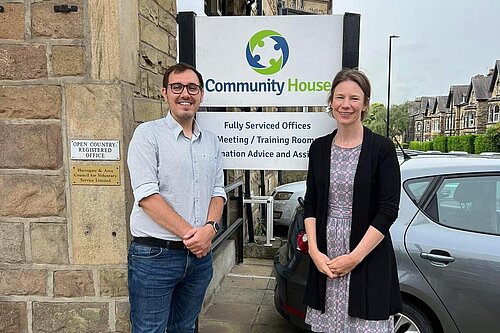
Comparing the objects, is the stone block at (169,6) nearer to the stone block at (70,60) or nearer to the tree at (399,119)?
the stone block at (70,60)

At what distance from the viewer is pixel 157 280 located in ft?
6.93

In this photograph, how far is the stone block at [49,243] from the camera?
104 inches

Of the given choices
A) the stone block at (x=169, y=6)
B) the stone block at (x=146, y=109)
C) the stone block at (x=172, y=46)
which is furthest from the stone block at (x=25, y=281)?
the stone block at (x=169, y=6)

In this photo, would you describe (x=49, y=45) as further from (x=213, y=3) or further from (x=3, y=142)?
(x=213, y=3)

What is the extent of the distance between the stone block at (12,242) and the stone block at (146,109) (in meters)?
0.99

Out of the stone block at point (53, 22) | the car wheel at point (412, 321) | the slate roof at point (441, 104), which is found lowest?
the car wheel at point (412, 321)

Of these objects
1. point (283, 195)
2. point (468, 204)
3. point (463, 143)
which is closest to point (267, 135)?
point (468, 204)

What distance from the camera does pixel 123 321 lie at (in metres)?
2.72

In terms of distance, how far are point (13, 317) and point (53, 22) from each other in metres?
1.84

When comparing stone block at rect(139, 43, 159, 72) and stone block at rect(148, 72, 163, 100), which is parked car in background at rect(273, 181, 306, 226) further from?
stone block at rect(139, 43, 159, 72)

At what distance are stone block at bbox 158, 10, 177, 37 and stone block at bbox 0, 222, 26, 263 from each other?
1710 millimetres

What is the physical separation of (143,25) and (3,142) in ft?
3.78

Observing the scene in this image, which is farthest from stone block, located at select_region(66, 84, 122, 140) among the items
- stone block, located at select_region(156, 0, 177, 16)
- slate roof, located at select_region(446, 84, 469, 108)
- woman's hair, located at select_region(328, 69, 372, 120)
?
slate roof, located at select_region(446, 84, 469, 108)

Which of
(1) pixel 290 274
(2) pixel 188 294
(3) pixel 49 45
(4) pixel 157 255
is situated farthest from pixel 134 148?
(1) pixel 290 274
